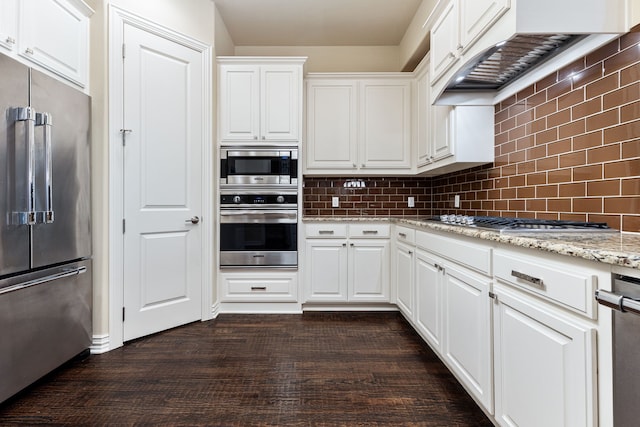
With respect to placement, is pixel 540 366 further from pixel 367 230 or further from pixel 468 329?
pixel 367 230

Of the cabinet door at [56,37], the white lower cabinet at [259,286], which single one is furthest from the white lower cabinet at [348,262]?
the cabinet door at [56,37]

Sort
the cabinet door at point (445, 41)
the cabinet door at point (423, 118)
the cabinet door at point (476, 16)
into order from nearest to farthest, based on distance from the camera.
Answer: the cabinet door at point (476, 16)
the cabinet door at point (445, 41)
the cabinet door at point (423, 118)

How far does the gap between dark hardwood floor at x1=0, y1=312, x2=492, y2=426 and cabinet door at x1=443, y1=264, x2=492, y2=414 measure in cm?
19

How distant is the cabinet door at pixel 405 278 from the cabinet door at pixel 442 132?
0.79 m

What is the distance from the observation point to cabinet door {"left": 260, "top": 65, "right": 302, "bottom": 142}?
321 cm

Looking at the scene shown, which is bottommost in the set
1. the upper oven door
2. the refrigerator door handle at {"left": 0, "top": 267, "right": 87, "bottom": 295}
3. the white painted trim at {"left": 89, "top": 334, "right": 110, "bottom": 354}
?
the white painted trim at {"left": 89, "top": 334, "right": 110, "bottom": 354}

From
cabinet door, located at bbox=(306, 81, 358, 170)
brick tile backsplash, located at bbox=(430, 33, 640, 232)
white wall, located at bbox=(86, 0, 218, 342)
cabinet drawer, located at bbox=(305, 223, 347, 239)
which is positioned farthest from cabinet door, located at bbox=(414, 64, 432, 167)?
white wall, located at bbox=(86, 0, 218, 342)

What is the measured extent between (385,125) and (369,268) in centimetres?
142

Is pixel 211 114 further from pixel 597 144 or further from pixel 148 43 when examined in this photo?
pixel 597 144

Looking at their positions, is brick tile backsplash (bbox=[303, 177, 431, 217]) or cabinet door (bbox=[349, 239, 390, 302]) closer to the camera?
cabinet door (bbox=[349, 239, 390, 302])

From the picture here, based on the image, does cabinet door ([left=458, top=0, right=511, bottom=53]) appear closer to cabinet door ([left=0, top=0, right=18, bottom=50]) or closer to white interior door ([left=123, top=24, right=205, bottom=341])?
white interior door ([left=123, top=24, right=205, bottom=341])

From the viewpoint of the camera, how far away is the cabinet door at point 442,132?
2.54 m

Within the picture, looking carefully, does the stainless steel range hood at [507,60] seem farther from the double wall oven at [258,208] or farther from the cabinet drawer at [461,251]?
the double wall oven at [258,208]

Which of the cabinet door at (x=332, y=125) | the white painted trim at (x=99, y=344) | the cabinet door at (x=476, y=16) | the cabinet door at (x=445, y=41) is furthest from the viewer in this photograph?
the cabinet door at (x=332, y=125)
